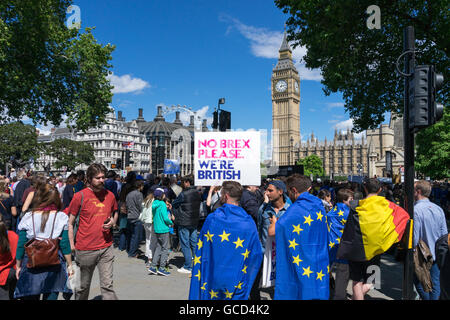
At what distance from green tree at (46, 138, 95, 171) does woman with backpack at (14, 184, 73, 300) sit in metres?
70.1

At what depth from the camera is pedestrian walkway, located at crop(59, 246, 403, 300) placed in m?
6.12

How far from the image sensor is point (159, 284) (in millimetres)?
6836

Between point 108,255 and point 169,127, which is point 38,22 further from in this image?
point 169,127

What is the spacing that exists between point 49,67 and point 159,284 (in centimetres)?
1321

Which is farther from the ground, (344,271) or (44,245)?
(44,245)

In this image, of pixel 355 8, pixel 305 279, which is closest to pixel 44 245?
pixel 305 279

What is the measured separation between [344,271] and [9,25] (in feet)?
50.8

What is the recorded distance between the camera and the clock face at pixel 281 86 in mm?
127938

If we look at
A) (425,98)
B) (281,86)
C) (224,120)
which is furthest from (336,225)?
(281,86)

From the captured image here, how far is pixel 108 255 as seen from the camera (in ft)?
16.6

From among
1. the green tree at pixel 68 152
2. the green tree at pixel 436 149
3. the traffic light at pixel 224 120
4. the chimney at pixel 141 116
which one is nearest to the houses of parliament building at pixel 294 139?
the chimney at pixel 141 116

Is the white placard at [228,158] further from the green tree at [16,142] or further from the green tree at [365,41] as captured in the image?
the green tree at [16,142]

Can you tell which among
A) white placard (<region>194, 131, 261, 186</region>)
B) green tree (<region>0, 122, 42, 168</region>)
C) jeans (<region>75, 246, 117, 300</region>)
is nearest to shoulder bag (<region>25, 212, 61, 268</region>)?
jeans (<region>75, 246, 117, 300</region>)

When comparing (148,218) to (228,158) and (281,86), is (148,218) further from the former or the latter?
(281,86)
